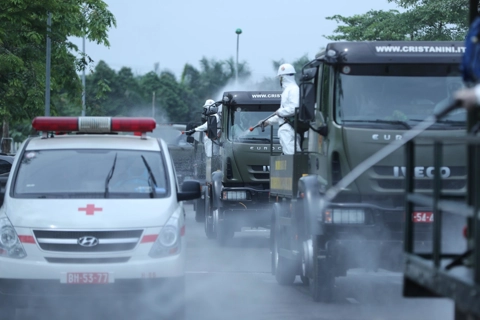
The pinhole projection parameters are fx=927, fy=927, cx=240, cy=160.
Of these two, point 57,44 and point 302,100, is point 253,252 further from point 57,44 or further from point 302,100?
point 57,44

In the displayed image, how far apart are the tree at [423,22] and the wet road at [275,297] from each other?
36.1 ft

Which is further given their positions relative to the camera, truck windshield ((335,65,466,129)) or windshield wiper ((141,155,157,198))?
truck windshield ((335,65,466,129))

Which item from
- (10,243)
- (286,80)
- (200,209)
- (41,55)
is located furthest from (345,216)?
(41,55)

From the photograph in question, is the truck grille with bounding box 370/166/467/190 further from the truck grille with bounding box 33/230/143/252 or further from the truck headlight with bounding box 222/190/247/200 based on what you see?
the truck headlight with bounding box 222/190/247/200

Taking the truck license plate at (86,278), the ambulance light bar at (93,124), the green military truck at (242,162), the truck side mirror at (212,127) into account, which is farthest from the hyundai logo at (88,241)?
the truck side mirror at (212,127)

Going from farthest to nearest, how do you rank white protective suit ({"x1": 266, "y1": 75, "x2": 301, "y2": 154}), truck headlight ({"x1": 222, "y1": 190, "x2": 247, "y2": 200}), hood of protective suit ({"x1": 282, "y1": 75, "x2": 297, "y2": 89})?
truck headlight ({"x1": 222, "y1": 190, "x2": 247, "y2": 200}) → hood of protective suit ({"x1": 282, "y1": 75, "x2": 297, "y2": 89}) → white protective suit ({"x1": 266, "y1": 75, "x2": 301, "y2": 154})

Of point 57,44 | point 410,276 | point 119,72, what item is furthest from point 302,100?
point 119,72

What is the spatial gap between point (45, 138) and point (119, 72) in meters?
88.3

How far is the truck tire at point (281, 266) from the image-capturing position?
11.5m

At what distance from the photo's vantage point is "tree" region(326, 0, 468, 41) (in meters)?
23.3

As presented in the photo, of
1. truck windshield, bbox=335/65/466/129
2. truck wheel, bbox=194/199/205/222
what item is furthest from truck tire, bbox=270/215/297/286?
truck wheel, bbox=194/199/205/222

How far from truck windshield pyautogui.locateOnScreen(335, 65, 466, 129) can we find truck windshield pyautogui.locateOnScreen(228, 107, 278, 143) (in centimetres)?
756

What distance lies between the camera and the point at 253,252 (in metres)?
16.1

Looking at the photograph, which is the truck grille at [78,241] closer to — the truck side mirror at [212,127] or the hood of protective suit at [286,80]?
the hood of protective suit at [286,80]
